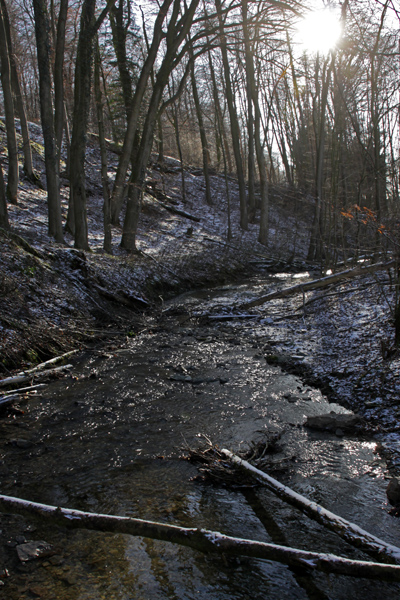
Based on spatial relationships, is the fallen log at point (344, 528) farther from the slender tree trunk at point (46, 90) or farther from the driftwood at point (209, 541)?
the slender tree trunk at point (46, 90)

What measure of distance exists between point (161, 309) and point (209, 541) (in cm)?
768

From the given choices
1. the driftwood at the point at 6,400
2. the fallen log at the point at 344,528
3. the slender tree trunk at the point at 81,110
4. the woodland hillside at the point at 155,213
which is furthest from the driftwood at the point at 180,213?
the fallen log at the point at 344,528

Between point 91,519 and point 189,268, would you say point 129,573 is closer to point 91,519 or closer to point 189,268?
point 91,519

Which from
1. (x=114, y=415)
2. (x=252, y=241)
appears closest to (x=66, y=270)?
(x=114, y=415)

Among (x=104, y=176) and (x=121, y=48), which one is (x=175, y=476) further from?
(x=121, y=48)

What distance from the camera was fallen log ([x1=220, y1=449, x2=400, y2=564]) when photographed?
234 cm

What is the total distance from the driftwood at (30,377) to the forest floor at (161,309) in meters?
0.19

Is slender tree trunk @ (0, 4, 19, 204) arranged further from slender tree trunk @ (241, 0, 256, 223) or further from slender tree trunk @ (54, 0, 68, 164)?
slender tree trunk @ (241, 0, 256, 223)

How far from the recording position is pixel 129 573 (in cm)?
237

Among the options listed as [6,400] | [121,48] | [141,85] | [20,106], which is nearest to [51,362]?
[6,400]

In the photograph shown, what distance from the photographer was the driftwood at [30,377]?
4973 mm

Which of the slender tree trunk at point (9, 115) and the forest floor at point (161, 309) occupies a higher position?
the slender tree trunk at point (9, 115)

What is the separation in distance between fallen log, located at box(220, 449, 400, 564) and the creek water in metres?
0.12

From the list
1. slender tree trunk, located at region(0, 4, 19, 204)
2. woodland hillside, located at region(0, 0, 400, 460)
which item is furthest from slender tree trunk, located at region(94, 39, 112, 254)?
slender tree trunk, located at region(0, 4, 19, 204)
